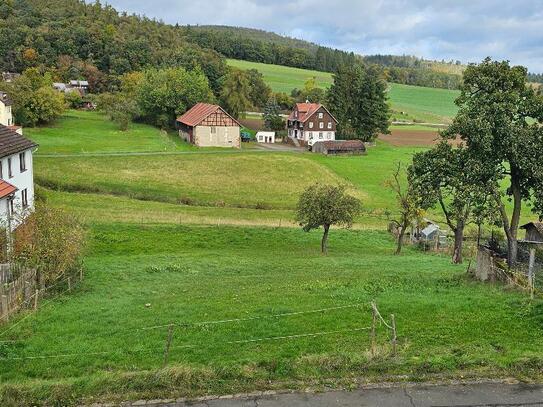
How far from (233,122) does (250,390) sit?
8036cm

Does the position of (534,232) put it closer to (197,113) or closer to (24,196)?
(24,196)

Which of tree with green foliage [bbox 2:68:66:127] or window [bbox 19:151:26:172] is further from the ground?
tree with green foliage [bbox 2:68:66:127]

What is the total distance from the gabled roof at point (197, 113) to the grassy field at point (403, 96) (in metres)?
59.3

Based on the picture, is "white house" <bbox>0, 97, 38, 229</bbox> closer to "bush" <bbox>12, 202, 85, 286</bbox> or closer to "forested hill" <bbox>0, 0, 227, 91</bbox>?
"bush" <bbox>12, 202, 85, 286</bbox>

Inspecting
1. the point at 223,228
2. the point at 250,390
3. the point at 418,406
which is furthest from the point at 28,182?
the point at 418,406

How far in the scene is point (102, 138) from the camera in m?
89.6

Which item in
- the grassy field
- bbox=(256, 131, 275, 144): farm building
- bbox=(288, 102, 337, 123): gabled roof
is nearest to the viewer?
bbox=(288, 102, 337, 123): gabled roof

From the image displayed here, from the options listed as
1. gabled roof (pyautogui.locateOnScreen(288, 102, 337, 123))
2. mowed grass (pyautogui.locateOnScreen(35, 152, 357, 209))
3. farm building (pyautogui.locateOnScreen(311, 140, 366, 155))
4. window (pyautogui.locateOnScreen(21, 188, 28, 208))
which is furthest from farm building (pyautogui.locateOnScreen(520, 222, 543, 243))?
gabled roof (pyautogui.locateOnScreen(288, 102, 337, 123))

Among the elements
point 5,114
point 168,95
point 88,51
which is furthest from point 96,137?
point 88,51

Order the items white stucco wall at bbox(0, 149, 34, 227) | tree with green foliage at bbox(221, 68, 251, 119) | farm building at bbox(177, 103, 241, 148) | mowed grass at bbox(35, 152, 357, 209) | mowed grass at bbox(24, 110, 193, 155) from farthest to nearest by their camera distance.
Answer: tree with green foliage at bbox(221, 68, 251, 119)
farm building at bbox(177, 103, 241, 148)
mowed grass at bbox(24, 110, 193, 155)
mowed grass at bbox(35, 152, 357, 209)
white stucco wall at bbox(0, 149, 34, 227)

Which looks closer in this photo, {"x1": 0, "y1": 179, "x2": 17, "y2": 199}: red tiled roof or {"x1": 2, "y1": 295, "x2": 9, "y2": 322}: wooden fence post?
{"x1": 2, "y1": 295, "x2": 9, "y2": 322}: wooden fence post

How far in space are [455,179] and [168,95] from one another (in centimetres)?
8426

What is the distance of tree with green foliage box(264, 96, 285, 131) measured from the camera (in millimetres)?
108688

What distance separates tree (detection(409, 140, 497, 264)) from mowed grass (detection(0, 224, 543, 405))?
3237 mm
